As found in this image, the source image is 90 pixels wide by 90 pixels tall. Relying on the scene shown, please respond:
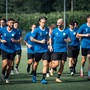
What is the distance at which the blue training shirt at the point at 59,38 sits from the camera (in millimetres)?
16062

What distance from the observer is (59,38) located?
1611 centimetres

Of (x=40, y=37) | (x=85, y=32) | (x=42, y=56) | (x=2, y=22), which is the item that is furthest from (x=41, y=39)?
(x=2, y=22)

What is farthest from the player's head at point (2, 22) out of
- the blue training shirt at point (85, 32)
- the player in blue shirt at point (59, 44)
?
the blue training shirt at point (85, 32)

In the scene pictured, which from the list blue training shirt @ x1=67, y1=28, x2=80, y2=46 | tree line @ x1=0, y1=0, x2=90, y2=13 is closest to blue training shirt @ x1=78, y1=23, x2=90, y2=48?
blue training shirt @ x1=67, y1=28, x2=80, y2=46

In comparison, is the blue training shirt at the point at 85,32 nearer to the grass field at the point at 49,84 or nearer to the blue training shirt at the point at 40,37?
the grass field at the point at 49,84

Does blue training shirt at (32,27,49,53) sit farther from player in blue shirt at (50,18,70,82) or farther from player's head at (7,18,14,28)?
player's head at (7,18,14,28)

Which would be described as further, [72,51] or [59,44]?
[72,51]

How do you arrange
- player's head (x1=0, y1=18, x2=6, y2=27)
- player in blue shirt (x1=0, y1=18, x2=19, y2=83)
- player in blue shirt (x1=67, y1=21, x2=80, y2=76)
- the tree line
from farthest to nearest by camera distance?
the tree line, player in blue shirt (x1=67, y1=21, x2=80, y2=76), player's head (x1=0, y1=18, x2=6, y2=27), player in blue shirt (x1=0, y1=18, x2=19, y2=83)

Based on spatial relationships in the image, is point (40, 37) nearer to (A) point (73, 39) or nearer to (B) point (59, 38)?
(B) point (59, 38)

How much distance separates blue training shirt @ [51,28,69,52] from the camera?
52.7ft

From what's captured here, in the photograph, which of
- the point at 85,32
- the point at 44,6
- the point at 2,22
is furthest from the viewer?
the point at 44,6

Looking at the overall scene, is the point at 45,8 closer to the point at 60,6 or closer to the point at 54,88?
the point at 60,6

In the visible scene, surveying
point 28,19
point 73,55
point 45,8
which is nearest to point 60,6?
point 45,8

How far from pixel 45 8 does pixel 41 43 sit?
229ft
